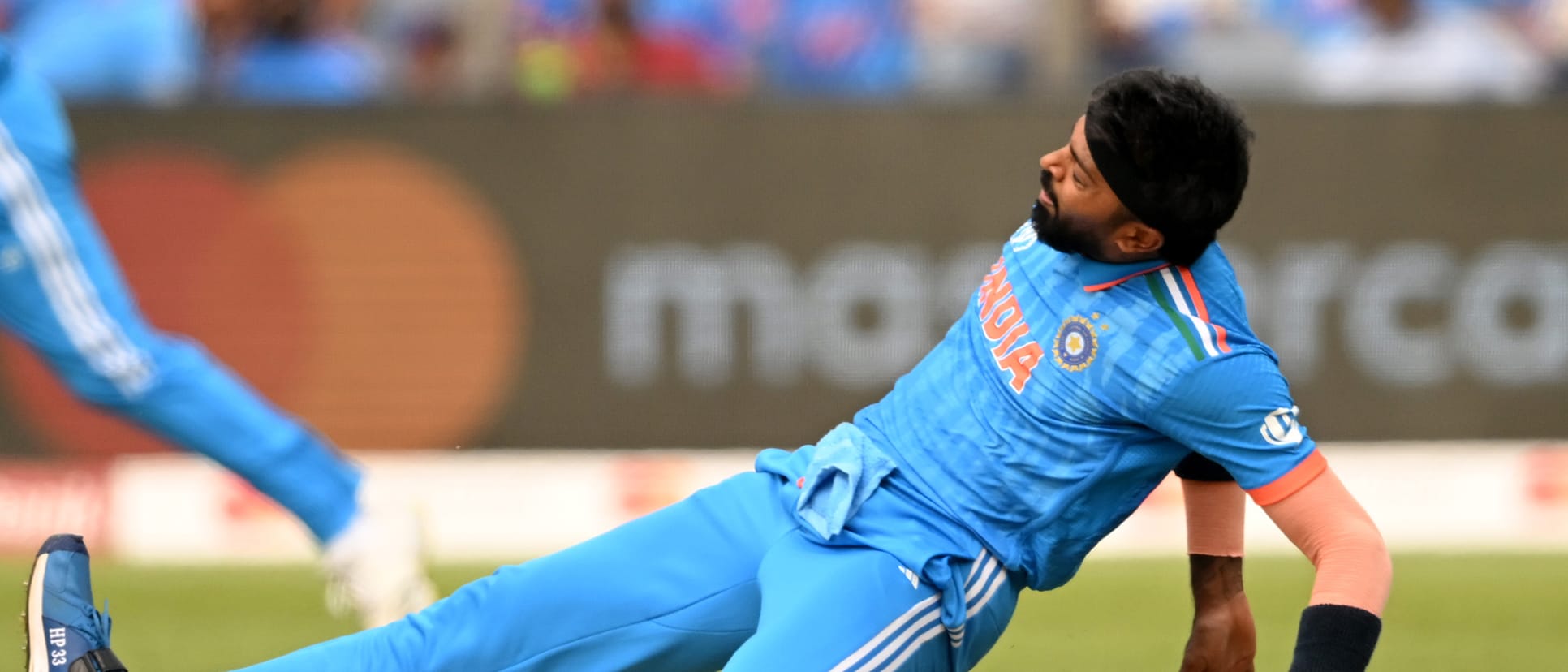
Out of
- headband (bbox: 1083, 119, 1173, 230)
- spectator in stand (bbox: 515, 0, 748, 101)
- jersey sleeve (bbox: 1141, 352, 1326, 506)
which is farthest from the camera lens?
spectator in stand (bbox: 515, 0, 748, 101)

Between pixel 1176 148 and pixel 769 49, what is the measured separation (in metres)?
6.55

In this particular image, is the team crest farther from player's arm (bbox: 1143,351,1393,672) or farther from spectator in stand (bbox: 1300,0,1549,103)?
spectator in stand (bbox: 1300,0,1549,103)

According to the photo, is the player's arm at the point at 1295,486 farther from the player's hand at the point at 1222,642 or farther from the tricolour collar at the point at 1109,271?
the player's hand at the point at 1222,642

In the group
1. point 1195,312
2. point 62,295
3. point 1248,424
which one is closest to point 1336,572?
point 1248,424

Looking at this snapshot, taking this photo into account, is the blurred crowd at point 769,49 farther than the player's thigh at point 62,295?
Yes

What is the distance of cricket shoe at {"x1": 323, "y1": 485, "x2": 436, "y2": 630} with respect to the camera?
495 cm

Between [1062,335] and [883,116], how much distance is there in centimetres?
625

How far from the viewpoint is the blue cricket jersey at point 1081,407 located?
348 centimetres

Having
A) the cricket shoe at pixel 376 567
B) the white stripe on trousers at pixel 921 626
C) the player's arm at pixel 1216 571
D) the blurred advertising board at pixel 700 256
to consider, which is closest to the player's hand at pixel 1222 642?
the player's arm at pixel 1216 571

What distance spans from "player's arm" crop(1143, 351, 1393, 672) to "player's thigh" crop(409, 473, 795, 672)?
0.87m

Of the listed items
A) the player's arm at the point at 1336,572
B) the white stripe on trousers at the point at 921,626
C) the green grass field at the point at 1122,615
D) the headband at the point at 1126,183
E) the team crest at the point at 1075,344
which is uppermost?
the headband at the point at 1126,183

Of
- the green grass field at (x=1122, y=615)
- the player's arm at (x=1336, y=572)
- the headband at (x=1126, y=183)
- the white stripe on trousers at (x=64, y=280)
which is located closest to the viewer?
the player's arm at (x=1336, y=572)

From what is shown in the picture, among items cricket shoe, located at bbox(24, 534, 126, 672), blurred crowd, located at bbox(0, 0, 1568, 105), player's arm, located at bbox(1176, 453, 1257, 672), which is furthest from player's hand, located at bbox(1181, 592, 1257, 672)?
blurred crowd, located at bbox(0, 0, 1568, 105)

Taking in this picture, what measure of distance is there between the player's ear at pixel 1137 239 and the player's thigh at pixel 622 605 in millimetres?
849
